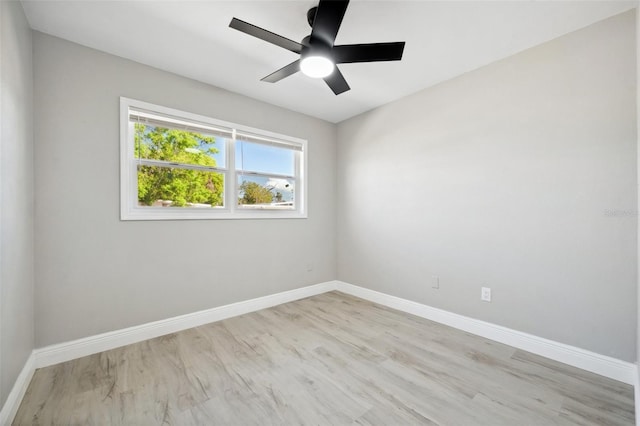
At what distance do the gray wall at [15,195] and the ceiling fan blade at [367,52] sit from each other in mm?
1857

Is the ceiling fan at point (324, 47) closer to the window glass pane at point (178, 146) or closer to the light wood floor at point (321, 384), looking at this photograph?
the window glass pane at point (178, 146)

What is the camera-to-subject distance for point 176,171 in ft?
8.98

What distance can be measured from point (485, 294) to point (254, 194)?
268cm

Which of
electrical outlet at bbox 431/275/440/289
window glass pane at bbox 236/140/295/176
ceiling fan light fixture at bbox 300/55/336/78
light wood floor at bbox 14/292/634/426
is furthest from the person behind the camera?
window glass pane at bbox 236/140/295/176

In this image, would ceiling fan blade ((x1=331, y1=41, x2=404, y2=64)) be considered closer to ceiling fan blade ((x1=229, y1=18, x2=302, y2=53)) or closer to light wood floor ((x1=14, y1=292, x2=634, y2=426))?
ceiling fan blade ((x1=229, y1=18, x2=302, y2=53))

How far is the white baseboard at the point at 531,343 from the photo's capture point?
187cm

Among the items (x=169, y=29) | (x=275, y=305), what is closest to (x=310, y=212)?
(x=275, y=305)

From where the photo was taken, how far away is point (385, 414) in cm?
156

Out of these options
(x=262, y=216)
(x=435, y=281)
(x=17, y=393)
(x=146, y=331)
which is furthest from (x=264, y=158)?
(x=17, y=393)

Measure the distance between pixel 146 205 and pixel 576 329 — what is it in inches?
148

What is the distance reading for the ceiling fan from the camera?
61.3 inches

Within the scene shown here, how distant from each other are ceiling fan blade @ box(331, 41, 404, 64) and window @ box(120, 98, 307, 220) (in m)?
1.66

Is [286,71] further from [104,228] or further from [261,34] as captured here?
[104,228]

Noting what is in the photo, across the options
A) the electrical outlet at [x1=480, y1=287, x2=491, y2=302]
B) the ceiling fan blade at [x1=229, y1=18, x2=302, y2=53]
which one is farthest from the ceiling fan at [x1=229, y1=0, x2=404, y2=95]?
the electrical outlet at [x1=480, y1=287, x2=491, y2=302]
